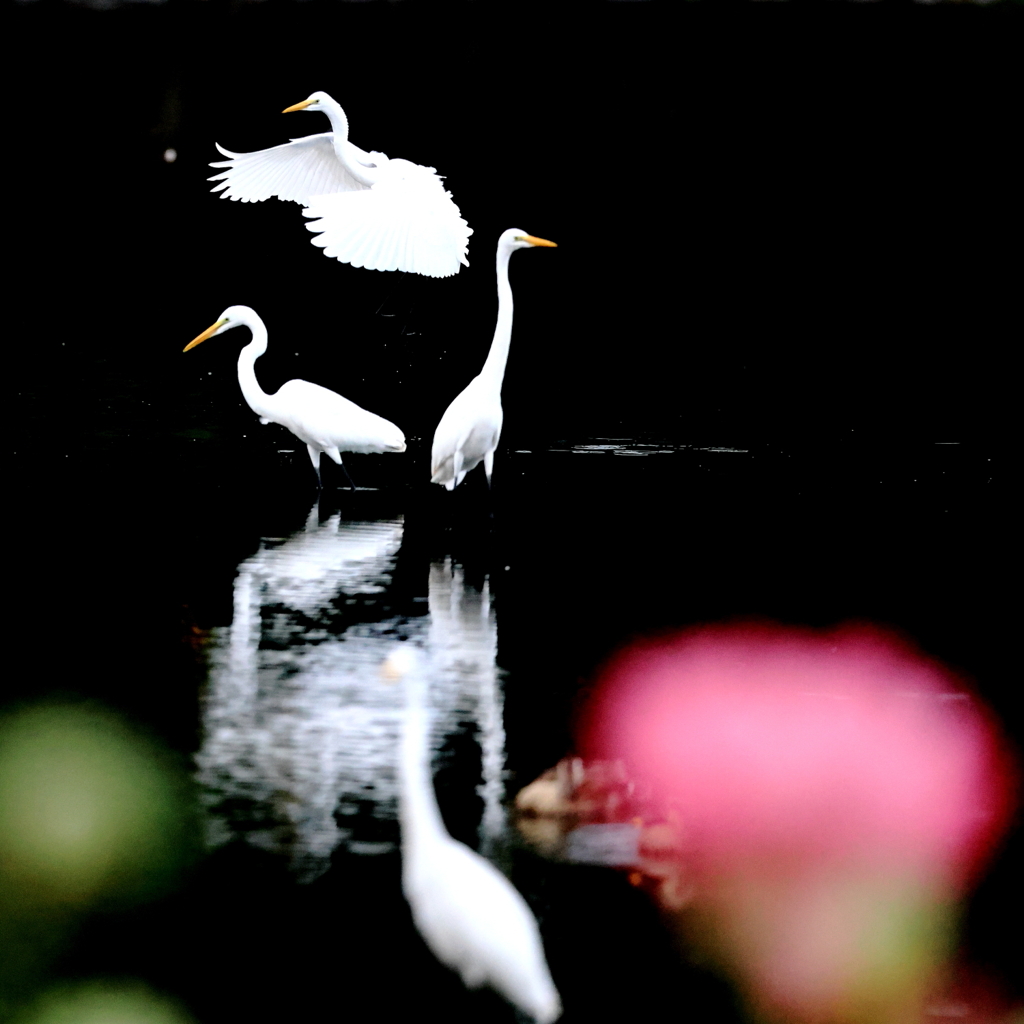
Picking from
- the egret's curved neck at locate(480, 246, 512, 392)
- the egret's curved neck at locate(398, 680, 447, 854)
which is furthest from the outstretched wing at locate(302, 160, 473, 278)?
the egret's curved neck at locate(398, 680, 447, 854)

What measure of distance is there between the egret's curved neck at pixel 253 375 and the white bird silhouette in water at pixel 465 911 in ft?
20.6

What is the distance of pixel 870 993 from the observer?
3809 millimetres

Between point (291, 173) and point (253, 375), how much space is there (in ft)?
6.17

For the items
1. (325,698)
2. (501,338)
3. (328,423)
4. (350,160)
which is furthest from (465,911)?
(350,160)

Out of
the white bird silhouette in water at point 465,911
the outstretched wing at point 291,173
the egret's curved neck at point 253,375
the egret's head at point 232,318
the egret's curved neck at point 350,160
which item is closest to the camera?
the white bird silhouette in water at point 465,911

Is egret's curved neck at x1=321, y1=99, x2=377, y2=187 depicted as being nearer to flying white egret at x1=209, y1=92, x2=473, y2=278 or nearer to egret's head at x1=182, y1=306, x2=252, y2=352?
flying white egret at x1=209, y1=92, x2=473, y2=278

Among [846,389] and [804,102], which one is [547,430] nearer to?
[846,389]

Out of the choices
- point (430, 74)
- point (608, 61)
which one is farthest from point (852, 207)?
point (430, 74)

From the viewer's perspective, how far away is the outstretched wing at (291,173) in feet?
36.6

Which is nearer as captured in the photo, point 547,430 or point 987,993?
point 987,993

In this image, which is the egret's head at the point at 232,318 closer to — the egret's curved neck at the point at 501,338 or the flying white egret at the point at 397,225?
the flying white egret at the point at 397,225

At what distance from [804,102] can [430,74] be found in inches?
196

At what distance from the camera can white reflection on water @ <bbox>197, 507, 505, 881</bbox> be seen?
14.7 feet

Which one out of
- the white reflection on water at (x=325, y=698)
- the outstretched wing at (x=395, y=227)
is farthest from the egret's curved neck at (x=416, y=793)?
the outstretched wing at (x=395, y=227)
